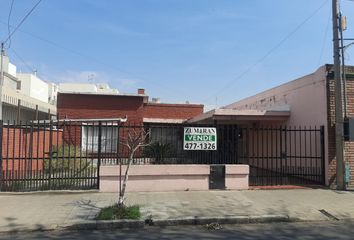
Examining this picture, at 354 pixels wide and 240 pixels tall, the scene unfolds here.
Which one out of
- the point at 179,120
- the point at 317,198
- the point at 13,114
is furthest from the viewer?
the point at 179,120

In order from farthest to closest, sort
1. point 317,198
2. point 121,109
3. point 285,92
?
point 121,109, point 285,92, point 317,198

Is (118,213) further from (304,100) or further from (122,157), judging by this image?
(304,100)

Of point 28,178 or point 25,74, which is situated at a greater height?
point 25,74

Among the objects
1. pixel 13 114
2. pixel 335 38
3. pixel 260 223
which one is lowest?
pixel 260 223

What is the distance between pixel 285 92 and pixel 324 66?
373 cm

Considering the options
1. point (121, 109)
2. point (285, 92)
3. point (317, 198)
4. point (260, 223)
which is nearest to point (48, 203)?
point (260, 223)

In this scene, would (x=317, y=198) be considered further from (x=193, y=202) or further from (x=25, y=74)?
(x=25, y=74)

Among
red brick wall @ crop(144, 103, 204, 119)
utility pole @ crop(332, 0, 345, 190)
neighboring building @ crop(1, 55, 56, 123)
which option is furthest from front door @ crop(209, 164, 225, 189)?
red brick wall @ crop(144, 103, 204, 119)

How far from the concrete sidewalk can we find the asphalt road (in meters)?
0.51

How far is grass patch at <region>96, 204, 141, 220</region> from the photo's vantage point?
28.8 ft

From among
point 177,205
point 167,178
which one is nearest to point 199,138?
point 167,178

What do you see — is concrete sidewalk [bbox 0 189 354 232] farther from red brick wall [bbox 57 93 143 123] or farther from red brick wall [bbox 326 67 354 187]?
red brick wall [bbox 57 93 143 123]

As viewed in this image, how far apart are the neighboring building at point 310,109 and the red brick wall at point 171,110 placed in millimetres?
Answer: 10852

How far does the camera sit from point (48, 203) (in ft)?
34.5
